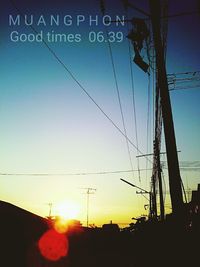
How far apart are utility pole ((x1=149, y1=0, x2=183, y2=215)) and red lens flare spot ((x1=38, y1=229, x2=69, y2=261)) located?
5629mm

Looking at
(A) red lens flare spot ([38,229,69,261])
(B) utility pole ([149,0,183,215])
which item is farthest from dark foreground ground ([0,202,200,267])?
(B) utility pole ([149,0,183,215])

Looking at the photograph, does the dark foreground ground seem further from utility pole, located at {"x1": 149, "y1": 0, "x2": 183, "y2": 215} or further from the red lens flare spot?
utility pole, located at {"x1": 149, "y1": 0, "x2": 183, "y2": 215}

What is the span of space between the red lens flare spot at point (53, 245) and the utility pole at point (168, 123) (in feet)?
18.5

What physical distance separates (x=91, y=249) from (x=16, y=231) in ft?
32.9

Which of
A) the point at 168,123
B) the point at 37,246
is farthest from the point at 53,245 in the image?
the point at 168,123

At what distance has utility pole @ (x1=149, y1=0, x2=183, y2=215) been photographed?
692 centimetres

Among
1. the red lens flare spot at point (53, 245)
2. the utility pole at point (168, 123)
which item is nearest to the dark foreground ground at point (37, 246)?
the red lens flare spot at point (53, 245)

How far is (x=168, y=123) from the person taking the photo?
747 cm

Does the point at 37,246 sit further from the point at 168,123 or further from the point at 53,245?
the point at 168,123

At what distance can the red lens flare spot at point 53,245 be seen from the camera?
1033cm

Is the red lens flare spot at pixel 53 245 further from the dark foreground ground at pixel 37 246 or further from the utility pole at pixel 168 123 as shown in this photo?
the utility pole at pixel 168 123

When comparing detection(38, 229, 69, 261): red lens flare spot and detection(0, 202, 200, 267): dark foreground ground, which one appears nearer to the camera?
detection(0, 202, 200, 267): dark foreground ground

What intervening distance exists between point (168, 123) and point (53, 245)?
7.65 metres

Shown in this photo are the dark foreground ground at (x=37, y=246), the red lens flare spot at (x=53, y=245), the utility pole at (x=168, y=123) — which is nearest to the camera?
the utility pole at (x=168, y=123)
